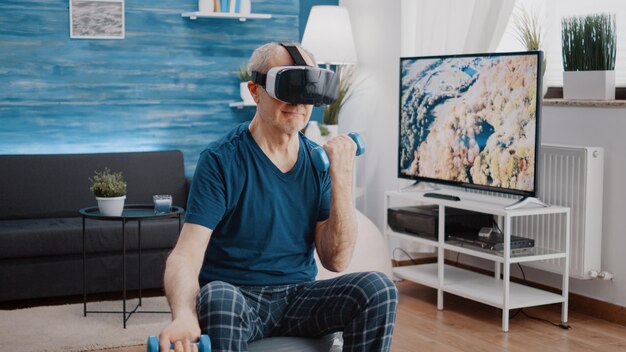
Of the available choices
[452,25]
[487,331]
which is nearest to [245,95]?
[452,25]

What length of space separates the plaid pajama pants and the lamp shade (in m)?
3.22

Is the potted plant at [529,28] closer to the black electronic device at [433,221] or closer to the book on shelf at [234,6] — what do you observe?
the black electronic device at [433,221]

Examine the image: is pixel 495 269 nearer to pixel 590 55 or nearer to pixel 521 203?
pixel 521 203

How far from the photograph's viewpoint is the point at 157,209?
403 centimetres

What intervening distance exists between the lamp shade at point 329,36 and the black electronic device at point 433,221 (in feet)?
3.68

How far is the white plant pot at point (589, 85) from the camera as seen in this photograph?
3.97 metres

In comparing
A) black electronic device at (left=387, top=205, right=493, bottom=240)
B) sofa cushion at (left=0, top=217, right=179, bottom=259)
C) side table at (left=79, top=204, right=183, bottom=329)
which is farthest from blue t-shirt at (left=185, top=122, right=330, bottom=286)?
sofa cushion at (left=0, top=217, right=179, bottom=259)

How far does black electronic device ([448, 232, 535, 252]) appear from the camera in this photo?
4004 millimetres

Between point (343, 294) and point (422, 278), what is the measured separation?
242cm

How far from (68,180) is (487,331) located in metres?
2.35

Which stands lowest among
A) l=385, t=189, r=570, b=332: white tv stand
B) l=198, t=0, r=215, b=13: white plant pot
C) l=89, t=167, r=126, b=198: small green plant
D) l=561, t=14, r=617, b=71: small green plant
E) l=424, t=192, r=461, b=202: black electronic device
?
l=385, t=189, r=570, b=332: white tv stand

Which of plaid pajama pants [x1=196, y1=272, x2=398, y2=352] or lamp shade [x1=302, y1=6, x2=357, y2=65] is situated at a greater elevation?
lamp shade [x1=302, y1=6, x2=357, y2=65]

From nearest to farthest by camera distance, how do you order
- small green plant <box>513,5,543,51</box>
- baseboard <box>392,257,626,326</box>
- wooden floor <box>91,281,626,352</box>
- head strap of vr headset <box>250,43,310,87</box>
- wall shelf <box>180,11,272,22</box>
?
1. head strap of vr headset <box>250,43,310,87</box>
2. wooden floor <box>91,281,626,352</box>
3. baseboard <box>392,257,626,326</box>
4. small green plant <box>513,5,543,51</box>
5. wall shelf <box>180,11,272,22</box>

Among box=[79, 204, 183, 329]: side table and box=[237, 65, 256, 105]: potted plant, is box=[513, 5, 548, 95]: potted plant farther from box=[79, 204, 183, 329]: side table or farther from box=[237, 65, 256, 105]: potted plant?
box=[79, 204, 183, 329]: side table
